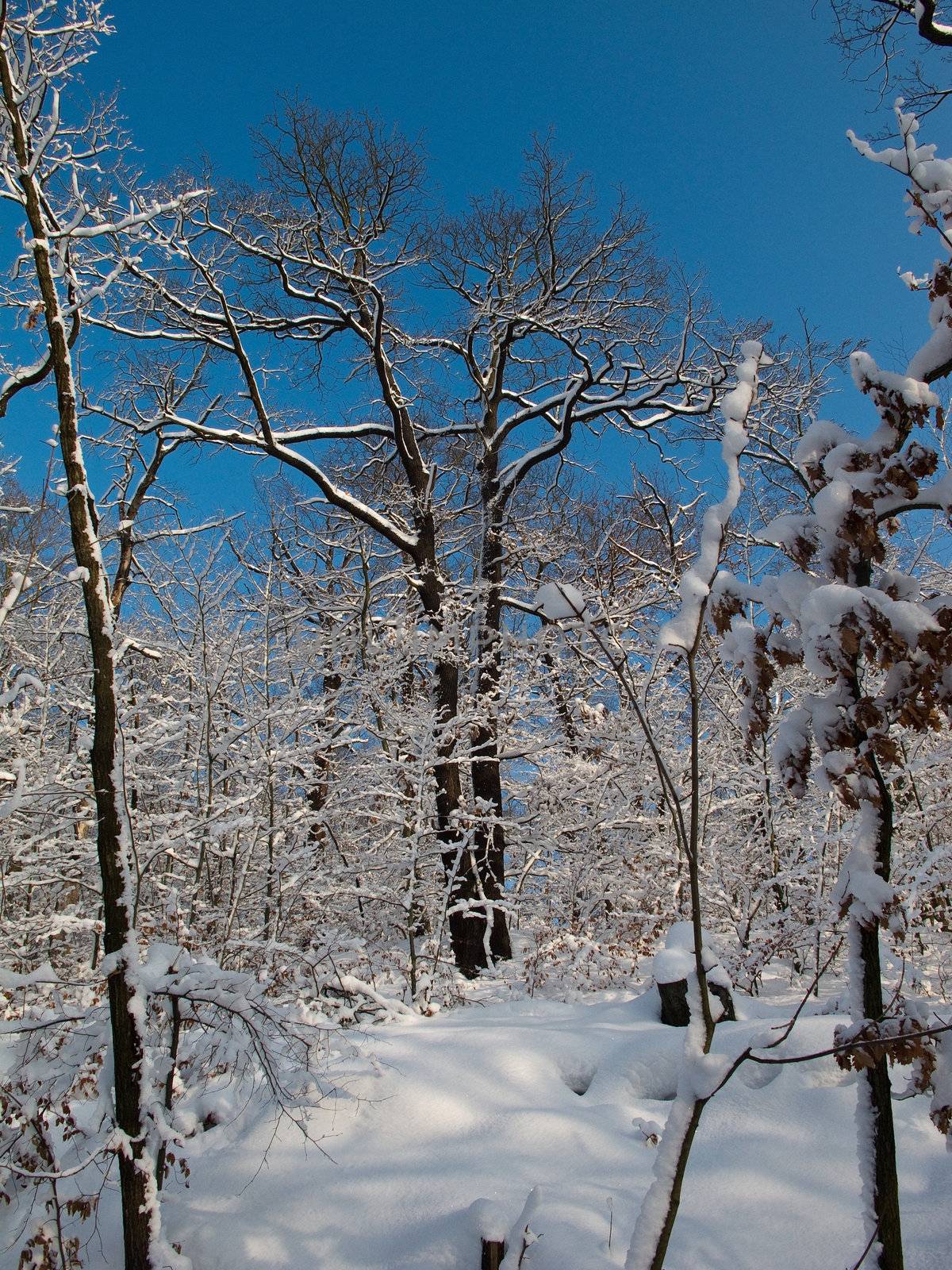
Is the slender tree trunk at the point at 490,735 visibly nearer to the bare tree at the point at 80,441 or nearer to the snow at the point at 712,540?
the bare tree at the point at 80,441

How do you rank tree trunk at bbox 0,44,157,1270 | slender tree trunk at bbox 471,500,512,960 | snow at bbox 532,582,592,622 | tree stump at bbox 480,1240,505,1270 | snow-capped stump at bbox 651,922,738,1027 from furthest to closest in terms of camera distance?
slender tree trunk at bbox 471,500,512,960
snow-capped stump at bbox 651,922,738,1027
tree trunk at bbox 0,44,157,1270
tree stump at bbox 480,1240,505,1270
snow at bbox 532,582,592,622

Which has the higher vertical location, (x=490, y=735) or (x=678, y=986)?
(x=490, y=735)

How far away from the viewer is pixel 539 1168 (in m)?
3.18

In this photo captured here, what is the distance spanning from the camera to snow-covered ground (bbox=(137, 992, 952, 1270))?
2.73 meters

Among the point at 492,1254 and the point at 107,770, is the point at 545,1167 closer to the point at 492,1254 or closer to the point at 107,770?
the point at 492,1254

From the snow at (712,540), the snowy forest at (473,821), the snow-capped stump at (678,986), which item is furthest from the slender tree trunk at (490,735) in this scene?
the snow at (712,540)

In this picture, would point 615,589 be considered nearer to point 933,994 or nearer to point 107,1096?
point 933,994

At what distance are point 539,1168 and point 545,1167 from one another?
27mm

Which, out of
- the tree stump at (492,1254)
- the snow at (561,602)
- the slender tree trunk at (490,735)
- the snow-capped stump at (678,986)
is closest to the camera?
the snow at (561,602)

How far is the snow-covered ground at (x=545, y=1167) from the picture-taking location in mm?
2729

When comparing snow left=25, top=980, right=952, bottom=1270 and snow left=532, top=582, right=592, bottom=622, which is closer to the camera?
snow left=532, top=582, right=592, bottom=622

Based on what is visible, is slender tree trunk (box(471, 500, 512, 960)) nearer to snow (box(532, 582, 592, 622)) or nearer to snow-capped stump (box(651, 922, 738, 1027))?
snow-capped stump (box(651, 922, 738, 1027))

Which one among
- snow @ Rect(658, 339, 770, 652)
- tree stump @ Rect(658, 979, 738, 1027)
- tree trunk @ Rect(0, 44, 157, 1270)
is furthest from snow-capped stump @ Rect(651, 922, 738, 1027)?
snow @ Rect(658, 339, 770, 652)

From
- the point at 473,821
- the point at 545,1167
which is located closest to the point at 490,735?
the point at 473,821
